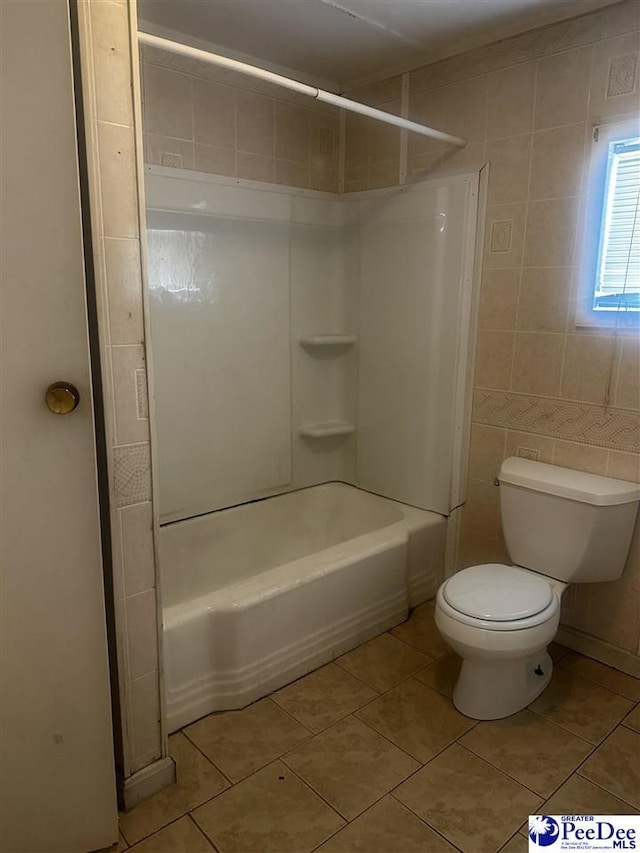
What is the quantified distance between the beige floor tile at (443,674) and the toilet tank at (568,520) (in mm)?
437

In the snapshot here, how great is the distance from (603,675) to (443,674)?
0.58 meters

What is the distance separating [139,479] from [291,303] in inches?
59.3

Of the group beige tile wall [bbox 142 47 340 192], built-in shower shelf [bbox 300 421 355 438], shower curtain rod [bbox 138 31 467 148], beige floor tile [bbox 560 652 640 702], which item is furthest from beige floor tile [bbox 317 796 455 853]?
beige tile wall [bbox 142 47 340 192]

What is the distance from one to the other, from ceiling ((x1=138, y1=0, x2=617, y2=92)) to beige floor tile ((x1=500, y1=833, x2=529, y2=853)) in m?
2.43

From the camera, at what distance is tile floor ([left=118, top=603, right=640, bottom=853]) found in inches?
58.7

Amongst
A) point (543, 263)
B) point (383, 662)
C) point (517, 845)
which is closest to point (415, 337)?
point (543, 263)

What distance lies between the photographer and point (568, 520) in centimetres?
201

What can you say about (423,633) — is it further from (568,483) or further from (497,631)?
(568,483)

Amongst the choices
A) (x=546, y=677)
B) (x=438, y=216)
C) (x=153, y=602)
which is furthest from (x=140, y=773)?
(x=438, y=216)

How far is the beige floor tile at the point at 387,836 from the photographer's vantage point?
57.1 inches

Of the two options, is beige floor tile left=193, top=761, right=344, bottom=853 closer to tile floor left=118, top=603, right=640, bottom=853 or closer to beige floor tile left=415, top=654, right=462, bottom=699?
tile floor left=118, top=603, right=640, bottom=853

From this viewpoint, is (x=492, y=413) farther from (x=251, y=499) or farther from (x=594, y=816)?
(x=594, y=816)

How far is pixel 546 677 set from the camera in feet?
6.83

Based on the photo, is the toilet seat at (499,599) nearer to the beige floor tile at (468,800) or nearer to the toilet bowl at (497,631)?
the toilet bowl at (497,631)
